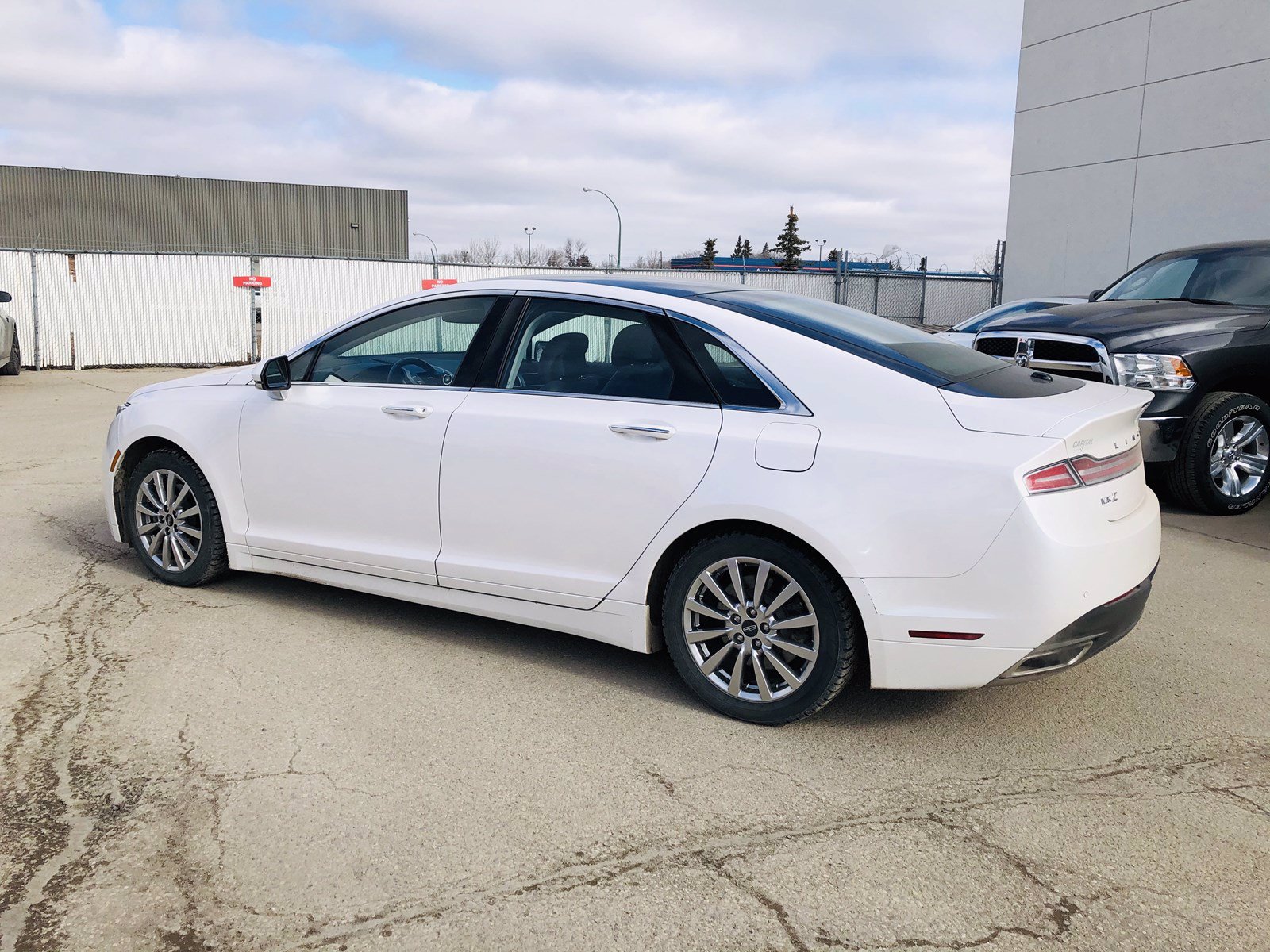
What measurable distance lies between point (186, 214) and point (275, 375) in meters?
54.5

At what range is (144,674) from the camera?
169 inches

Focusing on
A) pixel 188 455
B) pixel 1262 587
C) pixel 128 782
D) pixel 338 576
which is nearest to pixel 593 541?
pixel 338 576

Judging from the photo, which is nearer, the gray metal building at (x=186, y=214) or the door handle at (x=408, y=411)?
the door handle at (x=408, y=411)

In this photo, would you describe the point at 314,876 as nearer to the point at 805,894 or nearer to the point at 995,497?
the point at 805,894

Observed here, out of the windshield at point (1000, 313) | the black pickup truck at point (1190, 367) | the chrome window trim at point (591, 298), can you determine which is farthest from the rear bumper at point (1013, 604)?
the windshield at point (1000, 313)

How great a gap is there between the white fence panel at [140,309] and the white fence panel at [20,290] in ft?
0.62

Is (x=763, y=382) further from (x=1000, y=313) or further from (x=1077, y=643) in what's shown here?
(x=1000, y=313)

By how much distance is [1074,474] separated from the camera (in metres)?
3.46

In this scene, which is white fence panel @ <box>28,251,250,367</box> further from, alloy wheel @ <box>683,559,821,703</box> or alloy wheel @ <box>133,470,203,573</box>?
alloy wheel @ <box>683,559,821,703</box>

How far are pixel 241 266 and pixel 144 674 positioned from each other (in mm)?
19102

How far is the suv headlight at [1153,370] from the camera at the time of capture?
7.18 m

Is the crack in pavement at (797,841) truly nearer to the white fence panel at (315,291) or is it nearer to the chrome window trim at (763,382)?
the chrome window trim at (763,382)

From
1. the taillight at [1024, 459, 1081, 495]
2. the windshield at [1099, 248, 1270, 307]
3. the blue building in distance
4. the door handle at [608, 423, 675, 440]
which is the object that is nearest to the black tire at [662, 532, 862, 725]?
the door handle at [608, 423, 675, 440]

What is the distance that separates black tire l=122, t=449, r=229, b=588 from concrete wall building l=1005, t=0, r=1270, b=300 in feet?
59.3
